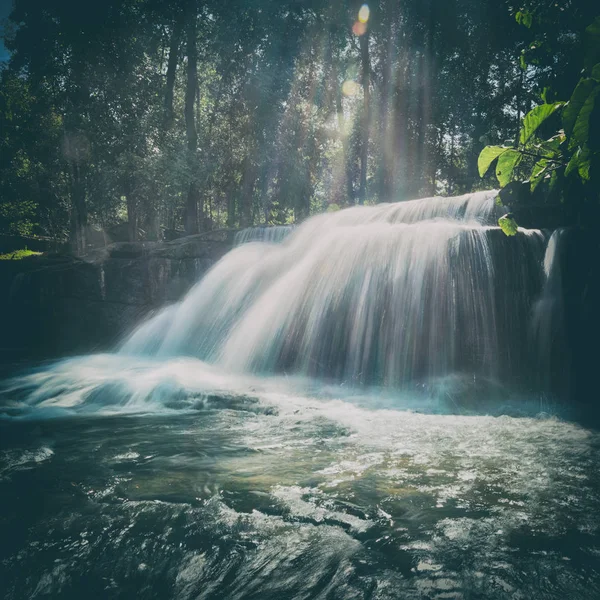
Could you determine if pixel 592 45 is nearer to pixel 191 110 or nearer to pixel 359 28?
pixel 191 110

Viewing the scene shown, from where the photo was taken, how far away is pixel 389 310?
30.1 feet

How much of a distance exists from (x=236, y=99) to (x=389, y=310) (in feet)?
65.4

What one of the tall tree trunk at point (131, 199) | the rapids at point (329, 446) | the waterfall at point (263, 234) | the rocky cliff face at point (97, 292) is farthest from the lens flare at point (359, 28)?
the rapids at point (329, 446)

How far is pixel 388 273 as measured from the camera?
944 centimetres

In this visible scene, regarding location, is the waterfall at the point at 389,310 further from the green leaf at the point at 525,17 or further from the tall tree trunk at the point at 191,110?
the tall tree trunk at the point at 191,110

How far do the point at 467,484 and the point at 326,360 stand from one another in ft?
18.6

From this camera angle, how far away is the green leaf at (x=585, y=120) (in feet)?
5.19

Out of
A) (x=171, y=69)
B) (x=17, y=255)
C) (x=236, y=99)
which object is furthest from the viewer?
(x=236, y=99)

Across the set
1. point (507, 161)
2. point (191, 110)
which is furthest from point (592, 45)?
point (191, 110)

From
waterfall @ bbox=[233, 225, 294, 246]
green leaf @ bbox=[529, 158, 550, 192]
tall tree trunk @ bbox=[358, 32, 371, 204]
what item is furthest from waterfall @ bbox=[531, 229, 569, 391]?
tall tree trunk @ bbox=[358, 32, 371, 204]

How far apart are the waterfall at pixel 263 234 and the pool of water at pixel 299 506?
9532 millimetres

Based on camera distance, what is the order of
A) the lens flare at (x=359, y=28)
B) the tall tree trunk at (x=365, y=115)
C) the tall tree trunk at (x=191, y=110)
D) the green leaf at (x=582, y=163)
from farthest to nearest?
the lens flare at (x=359, y=28)
the tall tree trunk at (x=365, y=115)
the tall tree trunk at (x=191, y=110)
the green leaf at (x=582, y=163)

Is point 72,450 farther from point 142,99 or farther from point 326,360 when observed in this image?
point 142,99

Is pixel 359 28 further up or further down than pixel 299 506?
further up
